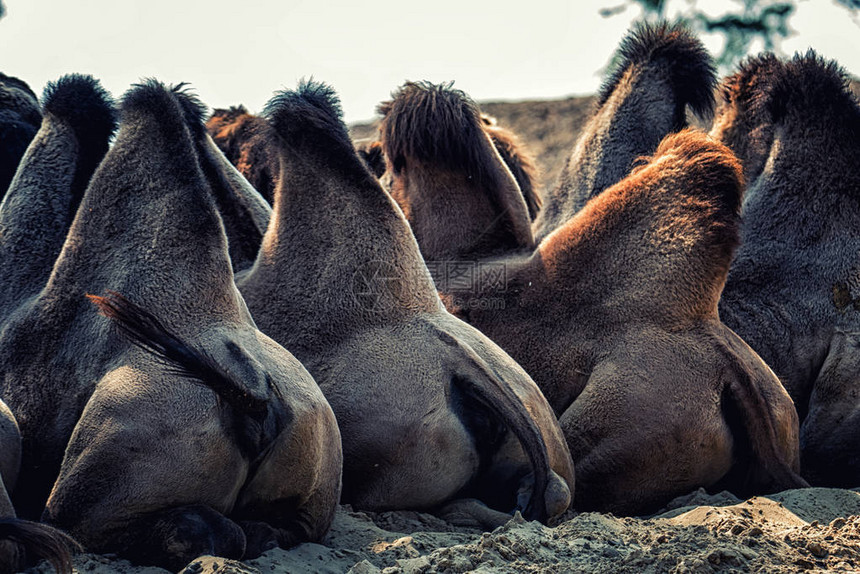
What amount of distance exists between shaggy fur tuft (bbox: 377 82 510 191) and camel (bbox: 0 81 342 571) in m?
1.77

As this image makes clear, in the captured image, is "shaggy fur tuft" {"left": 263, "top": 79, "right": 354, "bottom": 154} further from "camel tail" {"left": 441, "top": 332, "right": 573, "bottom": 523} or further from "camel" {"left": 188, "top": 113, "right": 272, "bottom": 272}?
"camel tail" {"left": 441, "top": 332, "right": 573, "bottom": 523}

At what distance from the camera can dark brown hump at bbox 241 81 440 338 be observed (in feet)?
15.0

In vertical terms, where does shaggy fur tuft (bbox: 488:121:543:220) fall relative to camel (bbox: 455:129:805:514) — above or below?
above

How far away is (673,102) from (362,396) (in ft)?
9.98

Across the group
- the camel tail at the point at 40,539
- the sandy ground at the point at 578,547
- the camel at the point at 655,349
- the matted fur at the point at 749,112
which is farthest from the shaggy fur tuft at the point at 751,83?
the camel tail at the point at 40,539

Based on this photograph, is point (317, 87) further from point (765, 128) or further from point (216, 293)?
point (765, 128)

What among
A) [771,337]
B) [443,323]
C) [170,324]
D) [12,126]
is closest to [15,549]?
[170,324]

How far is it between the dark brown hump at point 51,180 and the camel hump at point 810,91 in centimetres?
332

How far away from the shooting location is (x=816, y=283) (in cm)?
566

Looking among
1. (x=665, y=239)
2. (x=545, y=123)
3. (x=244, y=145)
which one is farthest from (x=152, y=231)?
(x=545, y=123)

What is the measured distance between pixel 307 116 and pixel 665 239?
59.6 inches

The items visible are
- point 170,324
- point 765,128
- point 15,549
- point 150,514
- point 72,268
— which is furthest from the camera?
point 765,128

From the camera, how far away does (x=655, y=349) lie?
190 inches

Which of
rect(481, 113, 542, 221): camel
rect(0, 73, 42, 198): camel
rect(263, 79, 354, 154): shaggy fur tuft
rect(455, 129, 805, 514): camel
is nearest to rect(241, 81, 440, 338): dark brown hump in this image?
rect(263, 79, 354, 154): shaggy fur tuft
